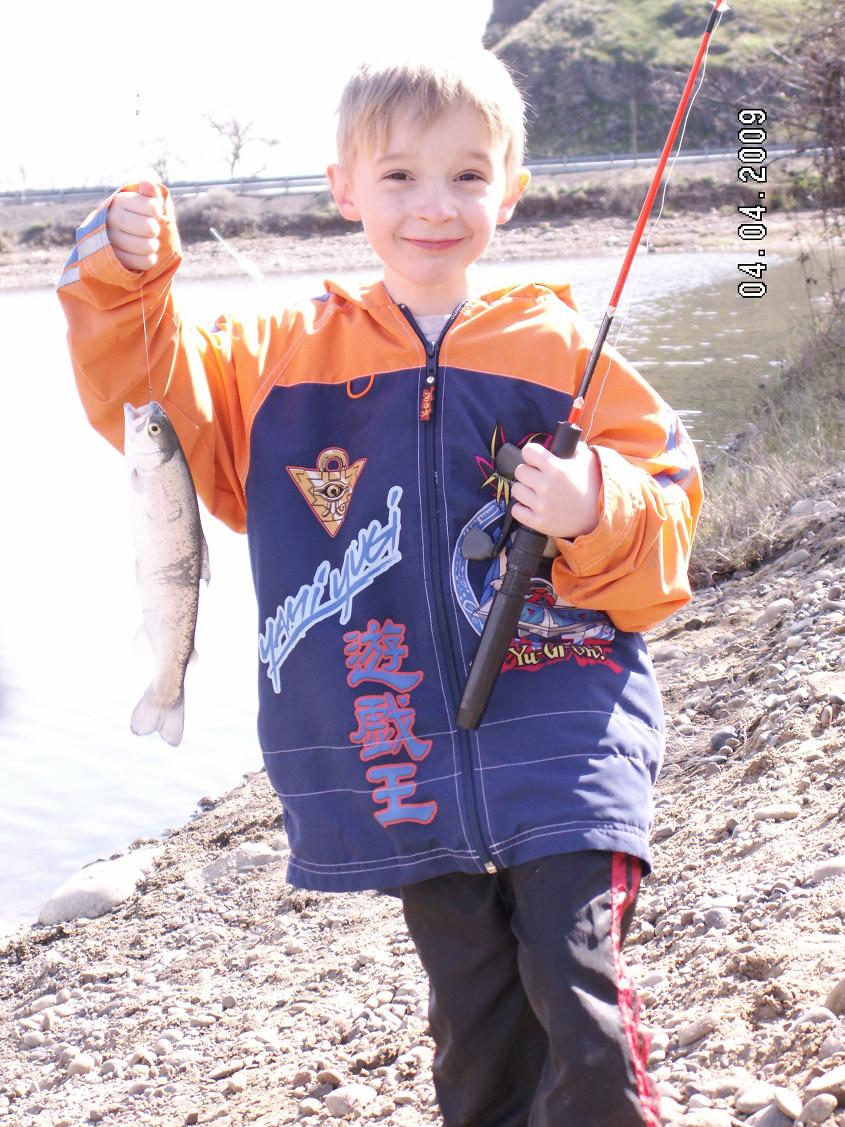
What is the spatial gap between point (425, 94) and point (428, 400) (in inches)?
22.0

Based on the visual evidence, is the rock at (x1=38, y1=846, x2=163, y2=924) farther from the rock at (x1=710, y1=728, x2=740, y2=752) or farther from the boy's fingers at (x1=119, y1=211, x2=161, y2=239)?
the boy's fingers at (x1=119, y1=211, x2=161, y2=239)

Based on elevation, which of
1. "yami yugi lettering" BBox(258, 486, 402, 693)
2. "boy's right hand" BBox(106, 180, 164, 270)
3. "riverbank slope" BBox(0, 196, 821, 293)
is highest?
"boy's right hand" BBox(106, 180, 164, 270)

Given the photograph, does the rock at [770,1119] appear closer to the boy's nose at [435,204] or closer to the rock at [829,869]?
the rock at [829,869]

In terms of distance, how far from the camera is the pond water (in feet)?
21.0

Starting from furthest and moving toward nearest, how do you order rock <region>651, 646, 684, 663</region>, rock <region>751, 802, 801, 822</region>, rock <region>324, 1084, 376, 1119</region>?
rock <region>651, 646, 684, 663</region> → rock <region>751, 802, 801, 822</region> → rock <region>324, 1084, 376, 1119</region>

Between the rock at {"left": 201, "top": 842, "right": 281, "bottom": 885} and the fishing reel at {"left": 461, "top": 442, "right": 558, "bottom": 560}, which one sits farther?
the rock at {"left": 201, "top": 842, "right": 281, "bottom": 885}

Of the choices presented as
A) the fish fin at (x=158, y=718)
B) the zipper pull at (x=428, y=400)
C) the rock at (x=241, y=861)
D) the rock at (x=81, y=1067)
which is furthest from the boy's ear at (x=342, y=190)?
the rock at (x=241, y=861)

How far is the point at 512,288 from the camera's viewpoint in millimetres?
2676

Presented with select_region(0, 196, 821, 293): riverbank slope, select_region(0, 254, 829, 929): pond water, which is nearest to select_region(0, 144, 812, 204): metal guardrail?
select_region(0, 196, 821, 293): riverbank slope

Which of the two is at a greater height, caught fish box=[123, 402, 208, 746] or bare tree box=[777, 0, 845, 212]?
bare tree box=[777, 0, 845, 212]

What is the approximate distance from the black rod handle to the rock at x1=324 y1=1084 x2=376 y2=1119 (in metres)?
1.33

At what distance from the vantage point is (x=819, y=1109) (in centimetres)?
235

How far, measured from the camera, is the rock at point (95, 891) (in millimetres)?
5406

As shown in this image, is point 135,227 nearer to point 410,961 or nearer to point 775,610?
point 410,961
